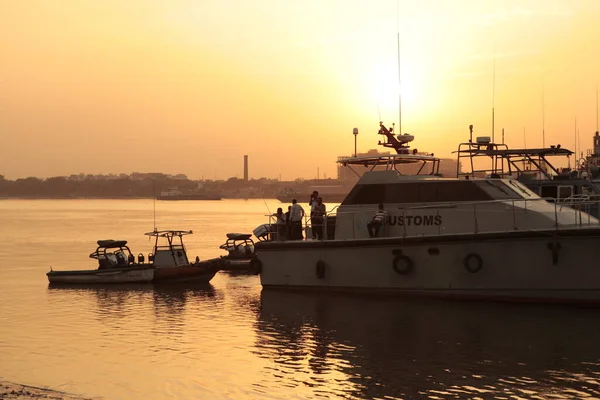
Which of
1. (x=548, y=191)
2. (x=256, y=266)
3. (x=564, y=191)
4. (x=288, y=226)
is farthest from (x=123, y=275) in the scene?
(x=564, y=191)

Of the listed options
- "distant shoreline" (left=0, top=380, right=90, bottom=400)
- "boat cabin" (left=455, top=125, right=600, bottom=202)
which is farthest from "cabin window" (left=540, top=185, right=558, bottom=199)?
"distant shoreline" (left=0, top=380, right=90, bottom=400)

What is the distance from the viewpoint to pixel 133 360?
1538 cm

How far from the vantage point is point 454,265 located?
20.3 meters

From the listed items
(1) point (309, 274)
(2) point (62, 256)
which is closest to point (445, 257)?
(1) point (309, 274)

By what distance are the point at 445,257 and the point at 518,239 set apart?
2.03 m

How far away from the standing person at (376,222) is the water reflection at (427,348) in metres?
1.91

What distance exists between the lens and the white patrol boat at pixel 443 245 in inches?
748

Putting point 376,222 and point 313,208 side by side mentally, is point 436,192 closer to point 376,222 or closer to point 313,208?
point 376,222

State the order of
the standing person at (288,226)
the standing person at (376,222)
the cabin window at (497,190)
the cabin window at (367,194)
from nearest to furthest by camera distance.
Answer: the cabin window at (497,190) < the standing person at (376,222) < the cabin window at (367,194) < the standing person at (288,226)

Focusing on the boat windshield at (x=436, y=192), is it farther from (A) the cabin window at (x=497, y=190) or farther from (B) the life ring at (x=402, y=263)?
(B) the life ring at (x=402, y=263)

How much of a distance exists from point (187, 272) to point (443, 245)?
35.1 feet

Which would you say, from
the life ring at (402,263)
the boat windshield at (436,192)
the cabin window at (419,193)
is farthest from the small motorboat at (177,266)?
the life ring at (402,263)

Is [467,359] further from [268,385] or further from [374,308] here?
[374,308]

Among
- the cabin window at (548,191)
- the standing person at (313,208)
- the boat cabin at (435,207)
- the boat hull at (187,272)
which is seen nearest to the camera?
the boat cabin at (435,207)
